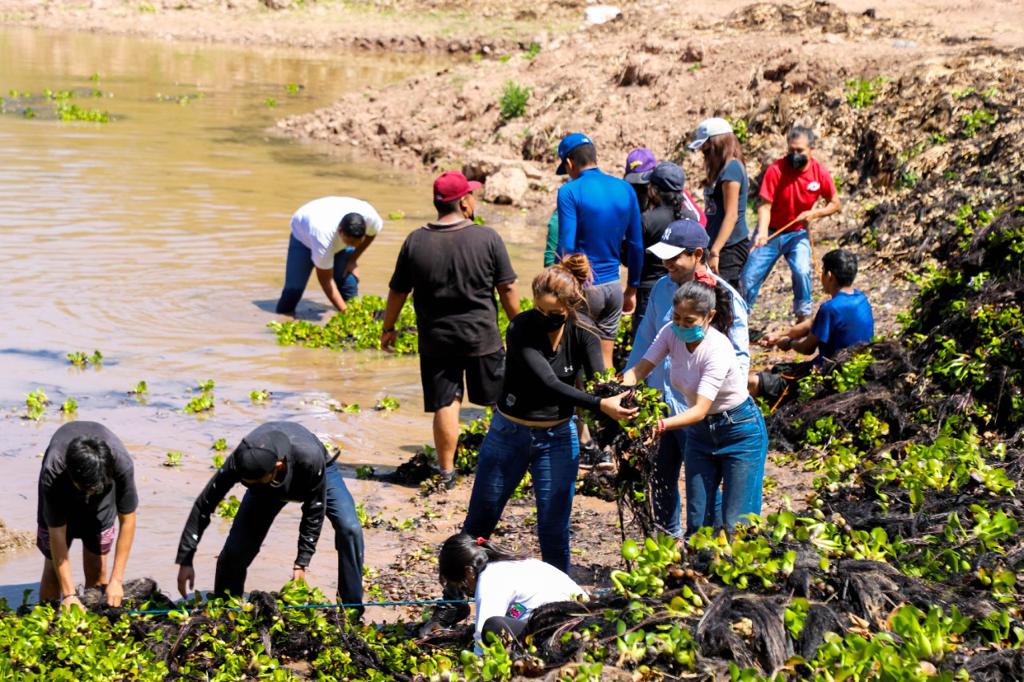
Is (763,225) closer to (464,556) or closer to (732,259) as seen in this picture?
(732,259)

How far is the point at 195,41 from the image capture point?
1583 inches

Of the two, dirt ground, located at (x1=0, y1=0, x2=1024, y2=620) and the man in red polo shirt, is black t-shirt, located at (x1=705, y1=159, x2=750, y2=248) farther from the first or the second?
dirt ground, located at (x1=0, y1=0, x2=1024, y2=620)

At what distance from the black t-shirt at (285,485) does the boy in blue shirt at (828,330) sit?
3921mm

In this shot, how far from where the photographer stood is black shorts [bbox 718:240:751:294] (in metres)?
9.80

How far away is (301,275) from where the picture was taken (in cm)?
1244

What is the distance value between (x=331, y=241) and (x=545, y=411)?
6063 mm

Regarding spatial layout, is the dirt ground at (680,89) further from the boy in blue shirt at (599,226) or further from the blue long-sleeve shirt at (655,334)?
the blue long-sleeve shirt at (655,334)

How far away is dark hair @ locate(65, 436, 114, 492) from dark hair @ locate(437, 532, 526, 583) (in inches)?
68.1

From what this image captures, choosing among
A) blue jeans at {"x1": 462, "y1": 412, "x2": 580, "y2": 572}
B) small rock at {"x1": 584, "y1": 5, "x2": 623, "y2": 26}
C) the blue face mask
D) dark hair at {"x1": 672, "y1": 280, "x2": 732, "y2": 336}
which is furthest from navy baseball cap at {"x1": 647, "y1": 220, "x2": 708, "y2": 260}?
small rock at {"x1": 584, "y1": 5, "x2": 623, "y2": 26}

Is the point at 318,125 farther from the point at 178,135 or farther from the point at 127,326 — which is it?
the point at 127,326

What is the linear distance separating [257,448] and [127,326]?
6915 mm

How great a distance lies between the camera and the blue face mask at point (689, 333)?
6.02 meters

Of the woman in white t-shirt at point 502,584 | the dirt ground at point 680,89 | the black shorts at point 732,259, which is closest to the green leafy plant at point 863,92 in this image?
the dirt ground at point 680,89

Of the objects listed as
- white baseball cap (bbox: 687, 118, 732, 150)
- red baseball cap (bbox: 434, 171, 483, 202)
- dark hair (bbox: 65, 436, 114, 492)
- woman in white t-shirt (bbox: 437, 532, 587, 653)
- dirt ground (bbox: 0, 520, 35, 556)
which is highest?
white baseball cap (bbox: 687, 118, 732, 150)
